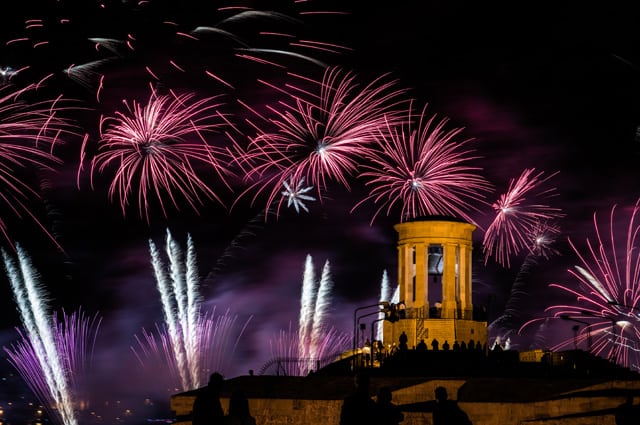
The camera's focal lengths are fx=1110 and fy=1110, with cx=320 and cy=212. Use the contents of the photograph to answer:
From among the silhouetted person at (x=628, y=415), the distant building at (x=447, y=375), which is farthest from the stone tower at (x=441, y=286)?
the silhouetted person at (x=628, y=415)

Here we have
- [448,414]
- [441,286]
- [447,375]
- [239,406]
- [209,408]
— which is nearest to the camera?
[448,414]

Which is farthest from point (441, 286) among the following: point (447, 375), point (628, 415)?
point (628, 415)

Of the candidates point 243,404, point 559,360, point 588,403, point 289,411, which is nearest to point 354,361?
point 559,360

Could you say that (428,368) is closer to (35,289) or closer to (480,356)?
(480,356)

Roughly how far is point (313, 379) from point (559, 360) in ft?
50.9

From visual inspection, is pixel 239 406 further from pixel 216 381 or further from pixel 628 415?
pixel 628 415

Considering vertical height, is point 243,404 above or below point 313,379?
below

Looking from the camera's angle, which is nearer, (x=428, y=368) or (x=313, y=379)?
(x=313, y=379)

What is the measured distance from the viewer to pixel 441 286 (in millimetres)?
60156

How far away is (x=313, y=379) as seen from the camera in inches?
1391

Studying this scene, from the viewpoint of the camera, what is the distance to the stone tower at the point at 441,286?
58281 millimetres

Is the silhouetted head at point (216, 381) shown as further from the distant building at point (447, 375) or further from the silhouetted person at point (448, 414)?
the distant building at point (447, 375)

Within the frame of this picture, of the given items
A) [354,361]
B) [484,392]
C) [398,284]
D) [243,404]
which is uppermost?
[398,284]

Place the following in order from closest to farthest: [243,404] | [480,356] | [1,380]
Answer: [243,404] → [480,356] → [1,380]
